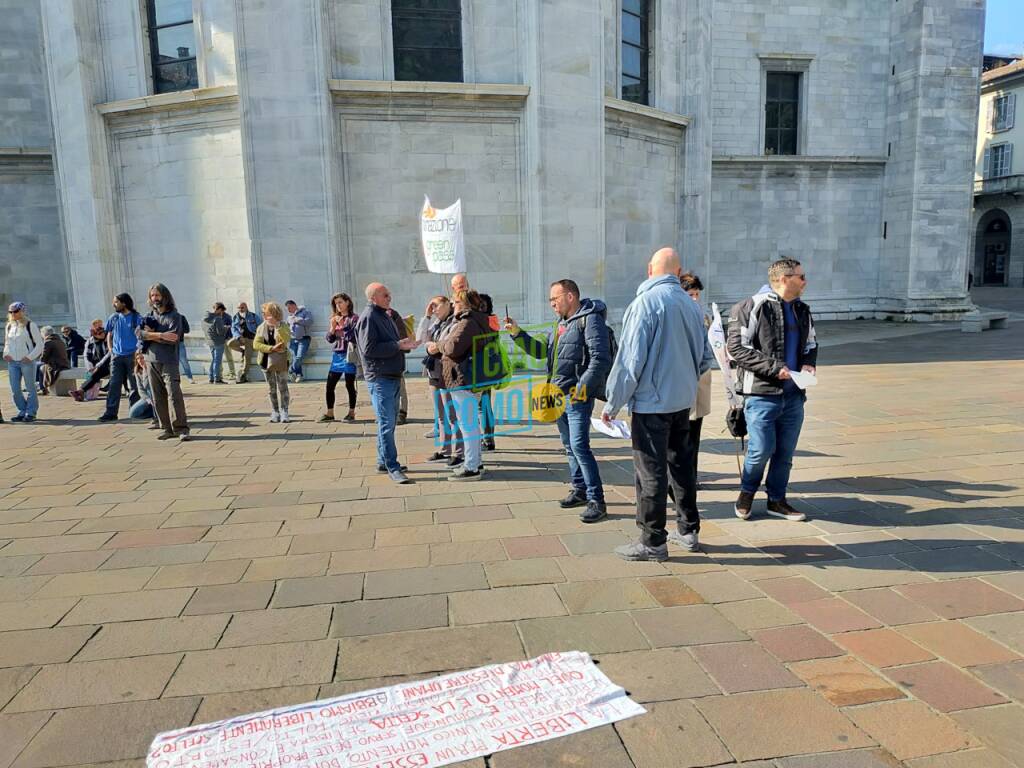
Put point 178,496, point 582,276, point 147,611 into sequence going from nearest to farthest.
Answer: point 147,611 → point 178,496 → point 582,276

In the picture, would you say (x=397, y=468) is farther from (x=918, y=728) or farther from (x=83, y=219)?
(x=83, y=219)

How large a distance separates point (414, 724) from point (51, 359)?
1264cm

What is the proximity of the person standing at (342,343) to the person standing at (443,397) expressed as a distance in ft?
7.20

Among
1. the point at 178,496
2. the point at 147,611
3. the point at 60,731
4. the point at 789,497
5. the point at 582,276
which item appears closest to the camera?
the point at 60,731

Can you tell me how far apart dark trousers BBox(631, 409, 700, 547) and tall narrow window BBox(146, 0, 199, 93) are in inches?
550

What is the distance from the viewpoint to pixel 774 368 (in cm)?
521

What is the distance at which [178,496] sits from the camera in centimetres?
659

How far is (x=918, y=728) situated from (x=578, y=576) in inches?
80.7

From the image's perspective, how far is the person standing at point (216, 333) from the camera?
13805 millimetres

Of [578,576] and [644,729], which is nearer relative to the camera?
A: [644,729]

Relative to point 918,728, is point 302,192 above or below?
above

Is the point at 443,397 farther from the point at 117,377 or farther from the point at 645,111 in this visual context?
the point at 645,111

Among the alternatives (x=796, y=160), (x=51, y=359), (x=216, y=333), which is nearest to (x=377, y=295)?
(x=216, y=333)

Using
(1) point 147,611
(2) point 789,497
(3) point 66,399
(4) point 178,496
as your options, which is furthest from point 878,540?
(3) point 66,399
